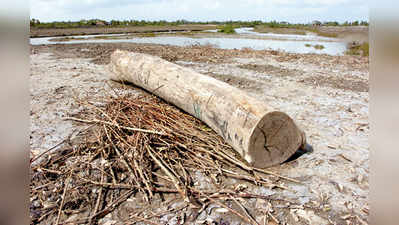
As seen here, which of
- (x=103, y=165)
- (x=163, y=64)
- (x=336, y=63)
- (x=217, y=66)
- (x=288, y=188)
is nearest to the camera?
(x=288, y=188)

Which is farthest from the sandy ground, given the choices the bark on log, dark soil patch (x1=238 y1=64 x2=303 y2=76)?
the bark on log

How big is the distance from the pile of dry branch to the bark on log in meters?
0.21

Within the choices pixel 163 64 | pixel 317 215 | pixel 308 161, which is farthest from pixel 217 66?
pixel 317 215

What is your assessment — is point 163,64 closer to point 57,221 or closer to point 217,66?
point 57,221

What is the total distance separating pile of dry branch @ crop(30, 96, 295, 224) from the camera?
8.25 ft

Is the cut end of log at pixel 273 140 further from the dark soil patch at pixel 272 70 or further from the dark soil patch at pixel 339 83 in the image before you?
the dark soil patch at pixel 272 70

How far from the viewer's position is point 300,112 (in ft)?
16.3

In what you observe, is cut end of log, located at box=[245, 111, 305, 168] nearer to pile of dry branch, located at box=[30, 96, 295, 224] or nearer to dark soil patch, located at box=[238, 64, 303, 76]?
pile of dry branch, located at box=[30, 96, 295, 224]

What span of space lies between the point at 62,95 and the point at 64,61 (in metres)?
4.59

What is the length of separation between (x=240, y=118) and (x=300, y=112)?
2322 mm

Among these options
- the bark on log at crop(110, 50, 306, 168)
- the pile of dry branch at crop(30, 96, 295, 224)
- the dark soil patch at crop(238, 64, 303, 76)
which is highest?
the dark soil patch at crop(238, 64, 303, 76)

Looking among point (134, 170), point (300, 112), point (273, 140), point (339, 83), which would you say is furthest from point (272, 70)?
point (134, 170)

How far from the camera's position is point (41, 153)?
3.31 m

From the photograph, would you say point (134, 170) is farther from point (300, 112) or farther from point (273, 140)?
point (300, 112)
